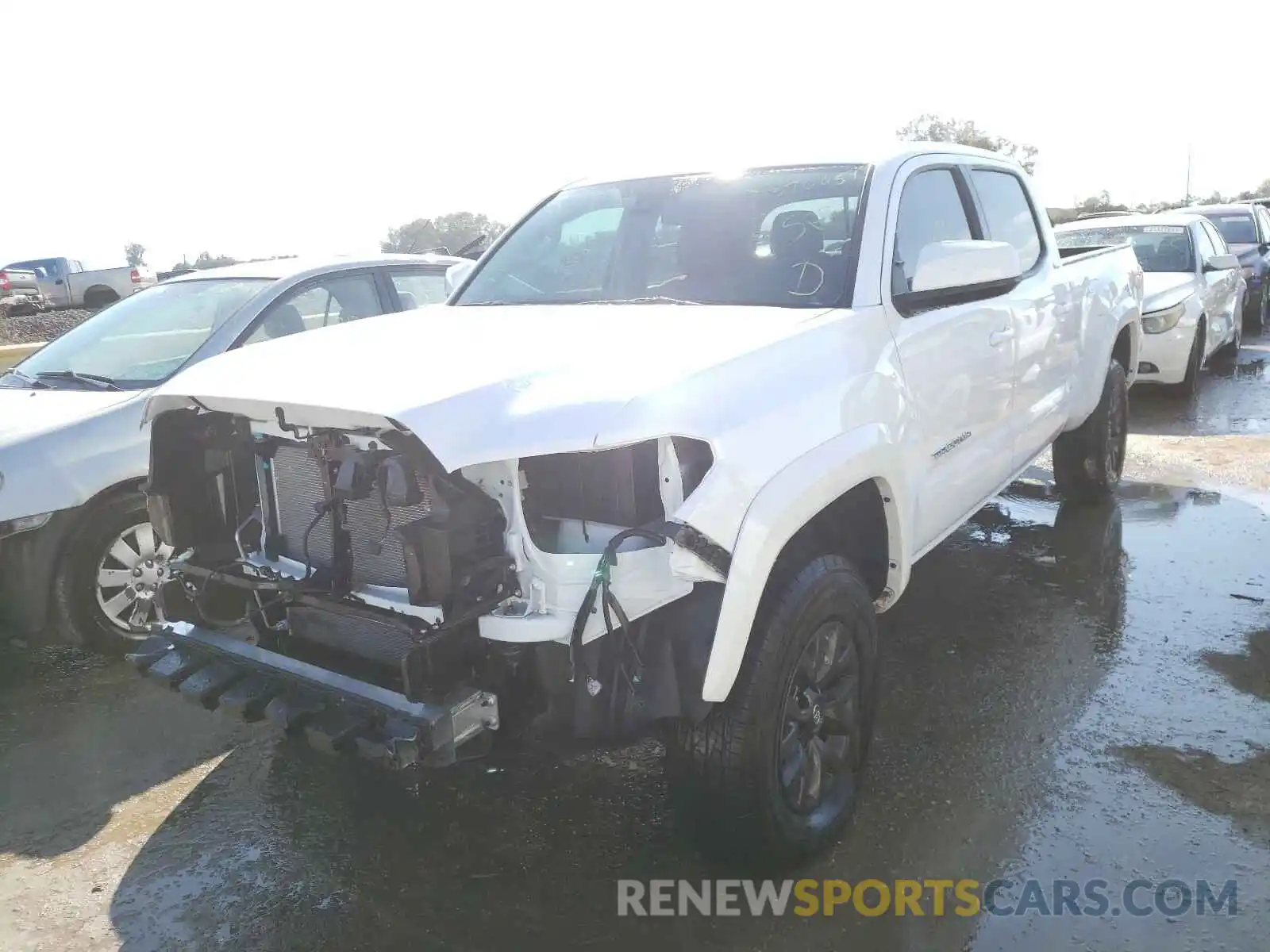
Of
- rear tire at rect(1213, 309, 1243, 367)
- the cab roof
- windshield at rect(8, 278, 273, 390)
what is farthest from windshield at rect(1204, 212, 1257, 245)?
windshield at rect(8, 278, 273, 390)

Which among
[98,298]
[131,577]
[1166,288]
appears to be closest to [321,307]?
[131,577]

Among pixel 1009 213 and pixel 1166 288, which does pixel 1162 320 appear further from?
pixel 1009 213

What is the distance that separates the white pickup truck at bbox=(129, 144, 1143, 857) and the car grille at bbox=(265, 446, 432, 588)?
1cm

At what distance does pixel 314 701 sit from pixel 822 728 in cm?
147

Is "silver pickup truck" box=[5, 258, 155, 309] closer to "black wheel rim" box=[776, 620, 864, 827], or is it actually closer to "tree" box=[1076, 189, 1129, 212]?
"black wheel rim" box=[776, 620, 864, 827]

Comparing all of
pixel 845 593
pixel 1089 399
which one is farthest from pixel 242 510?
pixel 1089 399

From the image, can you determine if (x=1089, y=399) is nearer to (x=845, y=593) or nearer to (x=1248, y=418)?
(x=845, y=593)

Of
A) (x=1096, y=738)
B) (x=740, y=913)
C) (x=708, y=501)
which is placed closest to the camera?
(x=708, y=501)

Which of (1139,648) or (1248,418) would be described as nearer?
(1139,648)

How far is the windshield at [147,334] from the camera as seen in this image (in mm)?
4996

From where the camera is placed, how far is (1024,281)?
4621mm

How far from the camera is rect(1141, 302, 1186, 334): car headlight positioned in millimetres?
9102

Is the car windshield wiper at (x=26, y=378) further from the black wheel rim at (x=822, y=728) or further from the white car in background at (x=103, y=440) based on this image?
the black wheel rim at (x=822, y=728)

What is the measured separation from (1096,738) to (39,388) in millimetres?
5010
